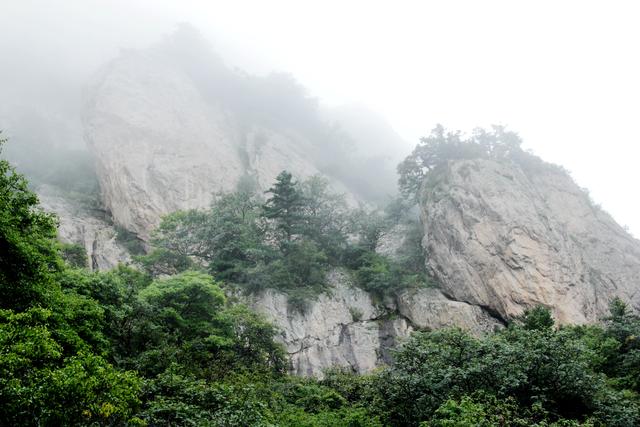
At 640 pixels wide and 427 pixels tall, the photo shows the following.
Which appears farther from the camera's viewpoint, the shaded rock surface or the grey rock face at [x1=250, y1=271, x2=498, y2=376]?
the shaded rock surface

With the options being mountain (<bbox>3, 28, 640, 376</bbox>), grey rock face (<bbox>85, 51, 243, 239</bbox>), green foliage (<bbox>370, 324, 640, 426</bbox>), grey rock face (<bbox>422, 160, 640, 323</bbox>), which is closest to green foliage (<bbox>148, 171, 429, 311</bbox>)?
mountain (<bbox>3, 28, 640, 376</bbox>)

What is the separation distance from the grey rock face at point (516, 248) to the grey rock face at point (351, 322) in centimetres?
188

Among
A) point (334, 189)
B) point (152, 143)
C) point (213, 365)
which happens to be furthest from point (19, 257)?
point (334, 189)

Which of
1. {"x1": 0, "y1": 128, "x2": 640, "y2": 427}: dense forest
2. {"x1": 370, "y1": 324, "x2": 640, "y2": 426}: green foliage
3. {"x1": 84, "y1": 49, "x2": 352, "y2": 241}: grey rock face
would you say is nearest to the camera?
{"x1": 0, "y1": 128, "x2": 640, "y2": 427}: dense forest

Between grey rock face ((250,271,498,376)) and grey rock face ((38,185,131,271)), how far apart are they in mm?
13373

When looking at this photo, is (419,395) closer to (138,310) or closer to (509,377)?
(509,377)

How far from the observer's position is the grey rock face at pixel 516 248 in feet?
94.3

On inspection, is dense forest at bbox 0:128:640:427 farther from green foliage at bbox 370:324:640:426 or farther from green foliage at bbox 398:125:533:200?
green foliage at bbox 398:125:533:200

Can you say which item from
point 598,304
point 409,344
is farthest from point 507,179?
point 409,344

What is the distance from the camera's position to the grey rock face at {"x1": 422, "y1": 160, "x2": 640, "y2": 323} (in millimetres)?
28734

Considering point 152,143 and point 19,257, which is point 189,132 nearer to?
point 152,143

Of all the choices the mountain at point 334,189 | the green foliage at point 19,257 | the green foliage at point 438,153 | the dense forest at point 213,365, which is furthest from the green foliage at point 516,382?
the green foliage at point 438,153

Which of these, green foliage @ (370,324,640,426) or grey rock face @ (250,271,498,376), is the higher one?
green foliage @ (370,324,640,426)

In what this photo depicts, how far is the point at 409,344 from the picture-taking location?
625 inches
